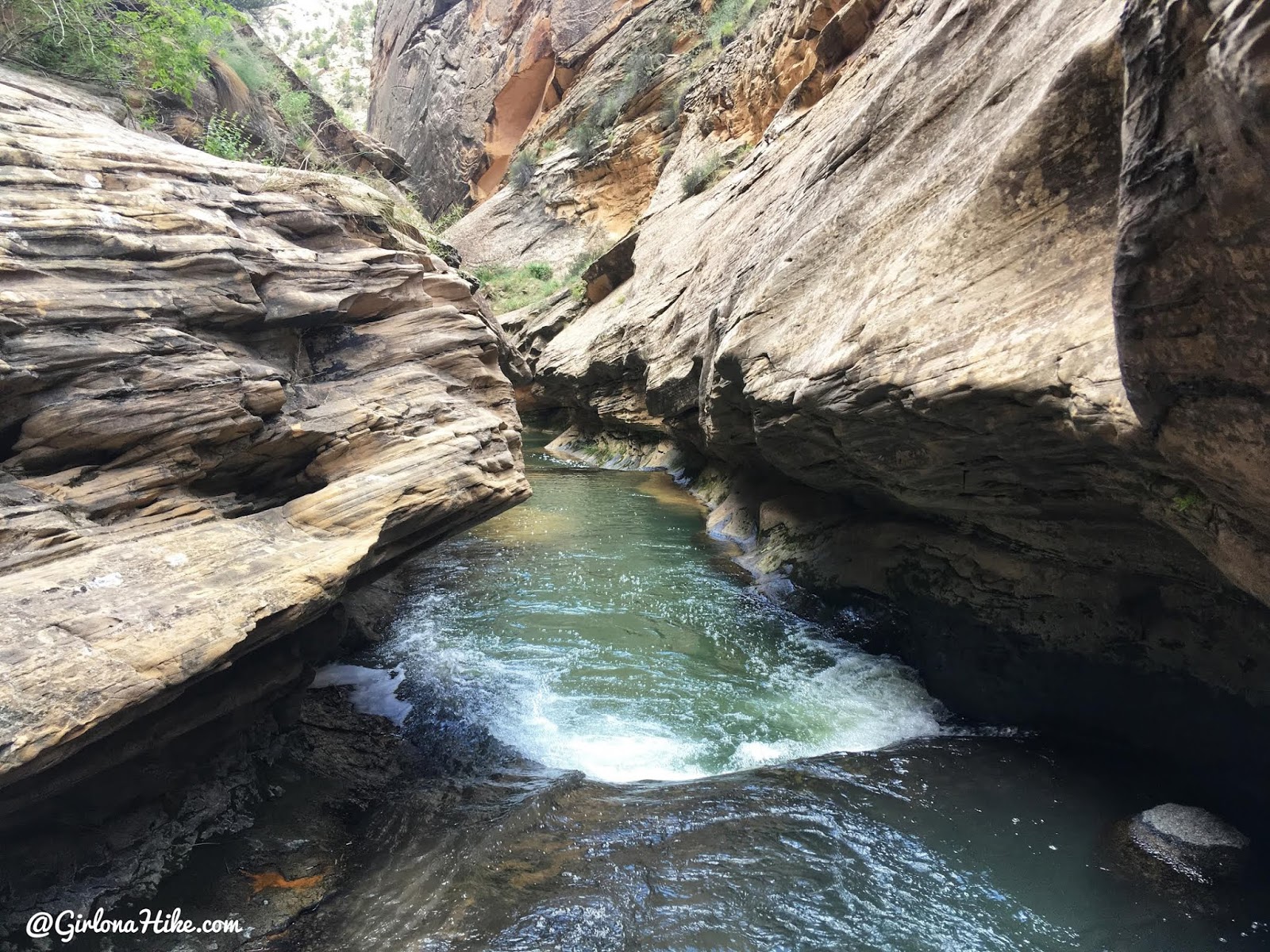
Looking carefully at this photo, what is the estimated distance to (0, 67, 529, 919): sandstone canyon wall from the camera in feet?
10.3

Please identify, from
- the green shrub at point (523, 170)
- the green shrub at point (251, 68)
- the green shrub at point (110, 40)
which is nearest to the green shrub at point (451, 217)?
the green shrub at point (523, 170)

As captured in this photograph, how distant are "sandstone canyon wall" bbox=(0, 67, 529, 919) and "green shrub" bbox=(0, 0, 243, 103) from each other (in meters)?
0.50

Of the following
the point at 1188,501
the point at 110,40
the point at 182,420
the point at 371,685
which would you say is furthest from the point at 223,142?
the point at 1188,501

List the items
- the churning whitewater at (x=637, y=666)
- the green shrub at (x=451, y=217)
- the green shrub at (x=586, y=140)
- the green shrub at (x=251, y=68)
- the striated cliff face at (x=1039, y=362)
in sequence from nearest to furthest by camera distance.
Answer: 1. the striated cliff face at (x=1039, y=362)
2. the churning whitewater at (x=637, y=666)
3. the green shrub at (x=251, y=68)
4. the green shrub at (x=586, y=140)
5. the green shrub at (x=451, y=217)

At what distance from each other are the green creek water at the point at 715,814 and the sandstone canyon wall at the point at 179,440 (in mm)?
1498

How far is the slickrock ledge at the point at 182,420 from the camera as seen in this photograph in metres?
3.16

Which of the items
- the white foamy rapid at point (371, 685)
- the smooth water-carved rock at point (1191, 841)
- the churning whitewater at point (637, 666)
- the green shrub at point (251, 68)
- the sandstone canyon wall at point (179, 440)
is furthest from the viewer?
the green shrub at point (251, 68)

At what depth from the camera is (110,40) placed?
6488mm

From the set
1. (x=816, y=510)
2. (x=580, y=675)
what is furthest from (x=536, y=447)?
(x=580, y=675)

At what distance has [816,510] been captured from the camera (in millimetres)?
8695

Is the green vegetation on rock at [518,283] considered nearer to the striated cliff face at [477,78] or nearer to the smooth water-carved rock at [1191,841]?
the striated cliff face at [477,78]

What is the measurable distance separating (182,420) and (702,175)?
16.1 meters

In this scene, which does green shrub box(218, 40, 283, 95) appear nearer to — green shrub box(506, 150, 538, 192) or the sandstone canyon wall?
the sandstone canyon wall

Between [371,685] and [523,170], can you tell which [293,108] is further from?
[523,170]
